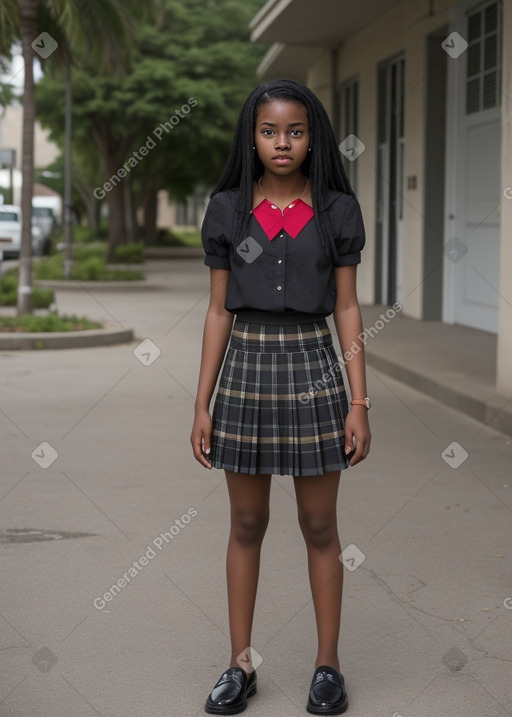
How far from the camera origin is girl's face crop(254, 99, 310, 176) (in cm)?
338

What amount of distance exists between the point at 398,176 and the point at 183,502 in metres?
11.6

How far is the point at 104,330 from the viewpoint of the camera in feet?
45.3

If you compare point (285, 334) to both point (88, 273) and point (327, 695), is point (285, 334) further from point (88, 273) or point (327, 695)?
point (88, 273)

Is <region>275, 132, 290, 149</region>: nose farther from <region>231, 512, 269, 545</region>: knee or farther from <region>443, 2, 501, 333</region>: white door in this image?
<region>443, 2, 501, 333</region>: white door

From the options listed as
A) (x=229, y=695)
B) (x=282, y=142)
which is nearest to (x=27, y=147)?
(x=282, y=142)

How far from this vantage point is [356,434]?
11.3 feet

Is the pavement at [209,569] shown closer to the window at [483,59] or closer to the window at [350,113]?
the window at [483,59]

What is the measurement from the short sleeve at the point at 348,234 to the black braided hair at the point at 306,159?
3 centimetres

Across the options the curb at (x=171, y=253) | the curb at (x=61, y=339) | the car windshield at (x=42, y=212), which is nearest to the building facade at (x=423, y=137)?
the curb at (x=61, y=339)

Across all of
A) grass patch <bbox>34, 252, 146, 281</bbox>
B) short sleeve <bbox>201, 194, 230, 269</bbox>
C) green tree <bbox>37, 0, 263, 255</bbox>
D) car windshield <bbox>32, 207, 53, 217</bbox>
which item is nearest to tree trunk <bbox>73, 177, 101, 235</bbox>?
car windshield <bbox>32, 207, 53, 217</bbox>

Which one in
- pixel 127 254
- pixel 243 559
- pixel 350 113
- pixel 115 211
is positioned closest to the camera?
pixel 243 559

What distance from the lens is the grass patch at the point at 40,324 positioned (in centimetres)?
1366

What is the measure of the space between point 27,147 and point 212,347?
11.2m

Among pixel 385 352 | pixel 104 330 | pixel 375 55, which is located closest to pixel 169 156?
pixel 375 55
